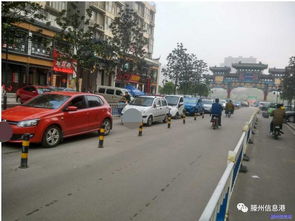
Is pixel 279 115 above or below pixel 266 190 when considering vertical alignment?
→ above

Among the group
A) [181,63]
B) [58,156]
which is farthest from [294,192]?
[181,63]

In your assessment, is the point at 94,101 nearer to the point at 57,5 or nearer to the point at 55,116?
the point at 55,116

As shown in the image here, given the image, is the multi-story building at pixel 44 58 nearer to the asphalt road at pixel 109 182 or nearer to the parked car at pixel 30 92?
the parked car at pixel 30 92

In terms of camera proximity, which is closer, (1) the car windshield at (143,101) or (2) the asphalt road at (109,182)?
(2) the asphalt road at (109,182)

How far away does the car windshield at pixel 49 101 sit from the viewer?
8.66 metres

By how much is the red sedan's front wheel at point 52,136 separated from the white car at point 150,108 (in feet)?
21.9

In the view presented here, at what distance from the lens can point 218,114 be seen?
630 inches

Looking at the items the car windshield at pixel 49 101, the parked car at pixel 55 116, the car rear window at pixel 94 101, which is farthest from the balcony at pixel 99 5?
the car windshield at pixel 49 101

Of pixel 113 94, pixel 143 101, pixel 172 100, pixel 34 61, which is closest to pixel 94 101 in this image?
pixel 143 101

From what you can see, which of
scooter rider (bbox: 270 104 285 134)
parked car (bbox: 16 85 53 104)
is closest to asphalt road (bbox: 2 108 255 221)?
scooter rider (bbox: 270 104 285 134)

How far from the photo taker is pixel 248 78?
8338 centimetres

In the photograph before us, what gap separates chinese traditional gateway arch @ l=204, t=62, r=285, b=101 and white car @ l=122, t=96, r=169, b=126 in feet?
225

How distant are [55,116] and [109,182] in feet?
11.8

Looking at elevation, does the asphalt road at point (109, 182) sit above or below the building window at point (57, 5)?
below
